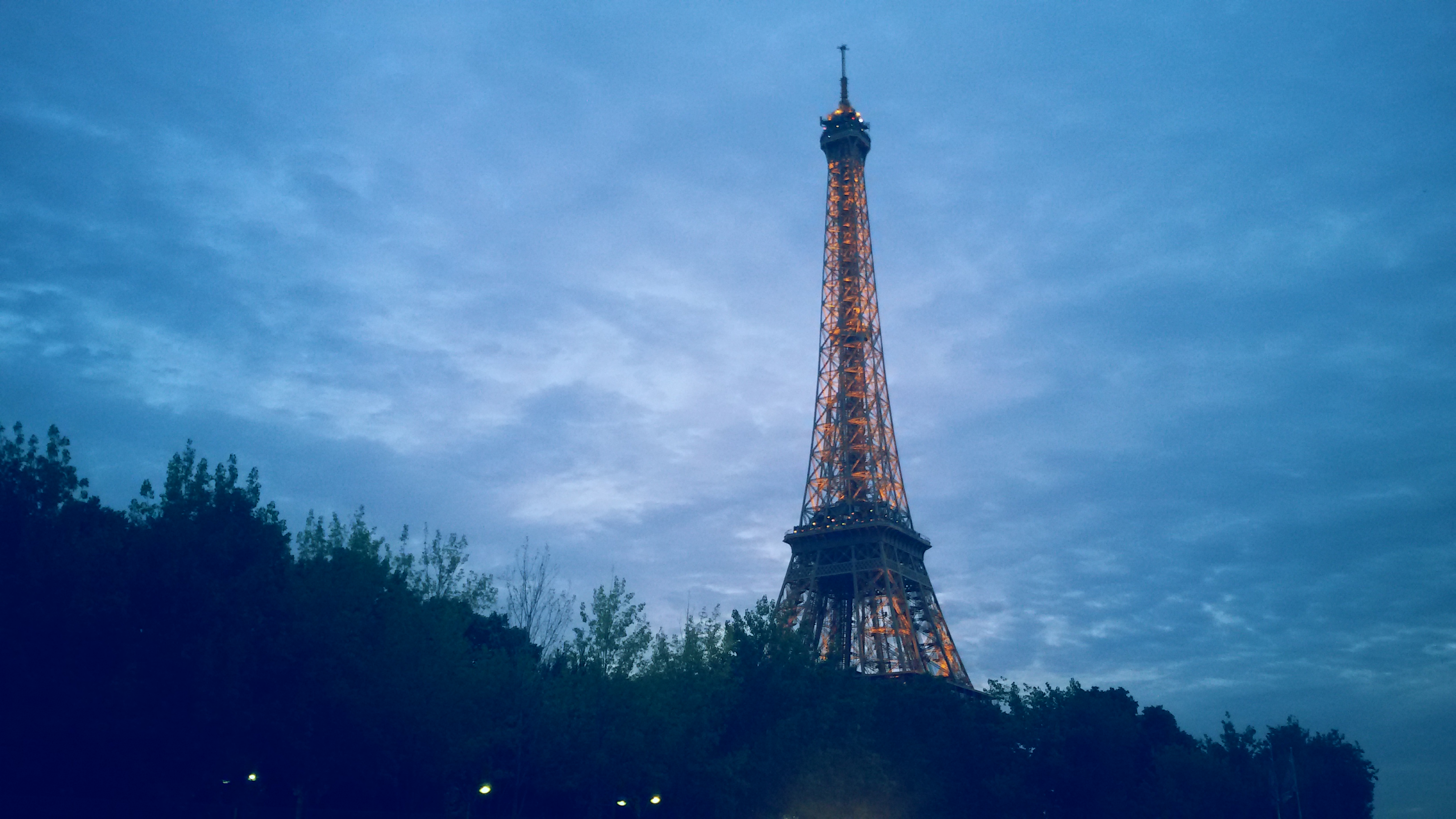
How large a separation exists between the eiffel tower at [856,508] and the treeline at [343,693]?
60.7ft

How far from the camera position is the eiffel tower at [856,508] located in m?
72.4

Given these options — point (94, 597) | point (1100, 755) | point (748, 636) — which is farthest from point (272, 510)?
point (1100, 755)

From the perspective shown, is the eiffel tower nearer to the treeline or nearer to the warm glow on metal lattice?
the warm glow on metal lattice

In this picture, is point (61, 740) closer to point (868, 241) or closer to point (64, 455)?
point (64, 455)

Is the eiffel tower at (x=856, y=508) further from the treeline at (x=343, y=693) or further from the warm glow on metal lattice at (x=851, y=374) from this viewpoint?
the treeline at (x=343, y=693)

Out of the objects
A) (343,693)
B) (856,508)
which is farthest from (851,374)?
(343,693)

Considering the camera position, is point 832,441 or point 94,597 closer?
point 94,597

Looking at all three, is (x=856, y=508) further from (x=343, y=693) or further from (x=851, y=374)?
(x=343, y=693)

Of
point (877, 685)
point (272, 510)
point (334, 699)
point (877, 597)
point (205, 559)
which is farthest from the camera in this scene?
point (877, 597)

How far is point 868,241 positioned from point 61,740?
64.0m

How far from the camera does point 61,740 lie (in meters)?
28.0

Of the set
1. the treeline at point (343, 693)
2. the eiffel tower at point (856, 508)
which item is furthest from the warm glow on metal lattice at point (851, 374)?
the treeline at point (343, 693)

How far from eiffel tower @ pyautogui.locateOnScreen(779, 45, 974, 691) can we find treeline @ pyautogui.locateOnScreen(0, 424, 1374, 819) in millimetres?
18499

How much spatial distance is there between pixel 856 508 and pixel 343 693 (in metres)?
48.0
